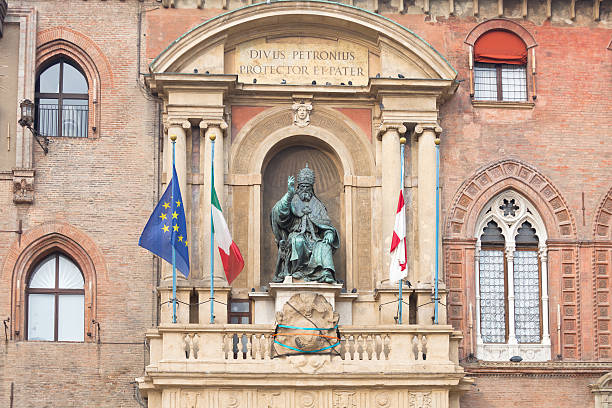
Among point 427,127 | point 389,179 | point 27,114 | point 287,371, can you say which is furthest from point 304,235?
point 27,114

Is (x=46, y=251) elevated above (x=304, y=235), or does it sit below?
below

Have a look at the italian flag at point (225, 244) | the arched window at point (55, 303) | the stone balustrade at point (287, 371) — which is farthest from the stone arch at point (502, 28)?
the arched window at point (55, 303)

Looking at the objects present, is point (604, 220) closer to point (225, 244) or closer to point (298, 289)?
point (298, 289)

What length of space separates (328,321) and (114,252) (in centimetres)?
493

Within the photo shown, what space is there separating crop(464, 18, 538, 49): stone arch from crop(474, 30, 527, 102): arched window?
0.11 m

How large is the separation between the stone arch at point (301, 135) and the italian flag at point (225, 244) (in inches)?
72.6

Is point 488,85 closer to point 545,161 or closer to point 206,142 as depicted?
point 545,161

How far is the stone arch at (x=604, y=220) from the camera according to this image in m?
31.6

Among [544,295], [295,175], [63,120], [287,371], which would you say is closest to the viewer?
[287,371]

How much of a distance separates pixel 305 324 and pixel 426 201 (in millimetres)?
4133

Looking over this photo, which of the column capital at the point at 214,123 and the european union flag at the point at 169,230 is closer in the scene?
the european union flag at the point at 169,230

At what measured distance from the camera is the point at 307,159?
106 feet

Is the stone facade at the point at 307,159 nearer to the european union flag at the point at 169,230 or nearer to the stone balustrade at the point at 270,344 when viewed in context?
the european union flag at the point at 169,230

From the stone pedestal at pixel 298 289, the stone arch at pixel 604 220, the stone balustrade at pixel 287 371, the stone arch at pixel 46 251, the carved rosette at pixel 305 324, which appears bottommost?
the stone balustrade at pixel 287 371
